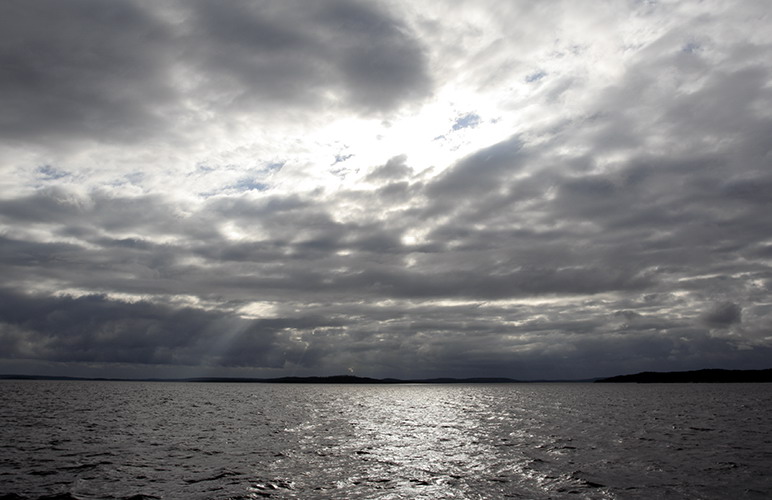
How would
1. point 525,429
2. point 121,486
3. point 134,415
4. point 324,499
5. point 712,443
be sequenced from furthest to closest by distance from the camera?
point 134,415 < point 525,429 < point 712,443 < point 121,486 < point 324,499

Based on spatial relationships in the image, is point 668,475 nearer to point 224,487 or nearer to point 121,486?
point 224,487

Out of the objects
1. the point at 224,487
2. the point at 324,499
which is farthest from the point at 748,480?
the point at 224,487

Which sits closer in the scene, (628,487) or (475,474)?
(628,487)

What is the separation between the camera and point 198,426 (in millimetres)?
73000

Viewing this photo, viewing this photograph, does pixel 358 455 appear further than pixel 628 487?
Yes

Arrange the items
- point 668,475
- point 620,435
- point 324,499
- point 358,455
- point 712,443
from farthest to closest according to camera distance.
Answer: point 620,435
point 712,443
point 358,455
point 668,475
point 324,499

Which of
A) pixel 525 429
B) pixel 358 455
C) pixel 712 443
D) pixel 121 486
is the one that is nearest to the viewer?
pixel 121 486

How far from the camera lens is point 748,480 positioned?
1416 inches

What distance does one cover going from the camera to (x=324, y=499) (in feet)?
102

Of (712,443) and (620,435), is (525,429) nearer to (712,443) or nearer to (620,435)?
(620,435)

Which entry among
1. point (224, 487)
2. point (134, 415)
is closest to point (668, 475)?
point (224, 487)

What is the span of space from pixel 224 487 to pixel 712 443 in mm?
50715

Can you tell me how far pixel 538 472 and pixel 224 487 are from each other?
23.0 m

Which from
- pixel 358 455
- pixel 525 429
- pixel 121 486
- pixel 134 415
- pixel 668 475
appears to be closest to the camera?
pixel 121 486
